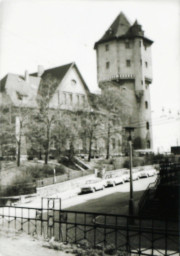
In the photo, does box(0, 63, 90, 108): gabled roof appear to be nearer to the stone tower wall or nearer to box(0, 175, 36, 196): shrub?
the stone tower wall

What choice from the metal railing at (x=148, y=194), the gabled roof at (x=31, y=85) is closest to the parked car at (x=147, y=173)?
the metal railing at (x=148, y=194)

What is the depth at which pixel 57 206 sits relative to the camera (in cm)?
913

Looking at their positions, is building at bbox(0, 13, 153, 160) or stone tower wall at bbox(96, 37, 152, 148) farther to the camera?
stone tower wall at bbox(96, 37, 152, 148)

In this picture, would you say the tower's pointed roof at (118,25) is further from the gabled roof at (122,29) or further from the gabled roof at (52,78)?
the gabled roof at (52,78)

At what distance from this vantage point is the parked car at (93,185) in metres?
9.54

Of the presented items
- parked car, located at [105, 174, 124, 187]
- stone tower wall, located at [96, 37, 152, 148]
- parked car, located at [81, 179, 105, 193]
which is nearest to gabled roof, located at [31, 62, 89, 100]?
stone tower wall, located at [96, 37, 152, 148]

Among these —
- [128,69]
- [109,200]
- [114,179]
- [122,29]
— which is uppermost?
[122,29]

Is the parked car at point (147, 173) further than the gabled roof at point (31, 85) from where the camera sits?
Yes

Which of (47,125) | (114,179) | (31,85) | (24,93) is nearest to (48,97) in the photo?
(31,85)

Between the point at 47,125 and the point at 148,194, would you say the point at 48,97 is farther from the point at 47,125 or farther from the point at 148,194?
the point at 148,194

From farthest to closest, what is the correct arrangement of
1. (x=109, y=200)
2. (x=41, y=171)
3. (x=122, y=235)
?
1. (x=41, y=171)
2. (x=109, y=200)
3. (x=122, y=235)

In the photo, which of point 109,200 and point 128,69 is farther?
point 128,69

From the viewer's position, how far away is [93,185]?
955 centimetres

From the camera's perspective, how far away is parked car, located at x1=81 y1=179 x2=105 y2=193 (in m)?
9.54
